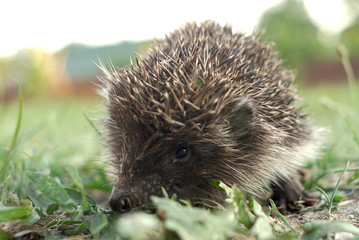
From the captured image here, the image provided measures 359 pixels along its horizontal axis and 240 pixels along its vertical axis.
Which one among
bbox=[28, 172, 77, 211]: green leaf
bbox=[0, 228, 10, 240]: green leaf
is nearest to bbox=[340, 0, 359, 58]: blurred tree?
bbox=[28, 172, 77, 211]: green leaf

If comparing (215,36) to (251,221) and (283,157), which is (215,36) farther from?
(251,221)

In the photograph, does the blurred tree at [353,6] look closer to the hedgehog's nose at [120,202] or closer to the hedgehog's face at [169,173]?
the hedgehog's face at [169,173]

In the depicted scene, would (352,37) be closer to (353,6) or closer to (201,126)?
(353,6)

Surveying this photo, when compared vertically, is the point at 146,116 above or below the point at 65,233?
above

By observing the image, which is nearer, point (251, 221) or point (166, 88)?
point (251, 221)

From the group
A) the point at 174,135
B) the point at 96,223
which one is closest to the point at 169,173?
the point at 174,135

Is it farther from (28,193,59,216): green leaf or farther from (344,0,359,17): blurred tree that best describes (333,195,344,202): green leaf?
(344,0,359,17): blurred tree

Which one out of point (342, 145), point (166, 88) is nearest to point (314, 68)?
point (342, 145)
